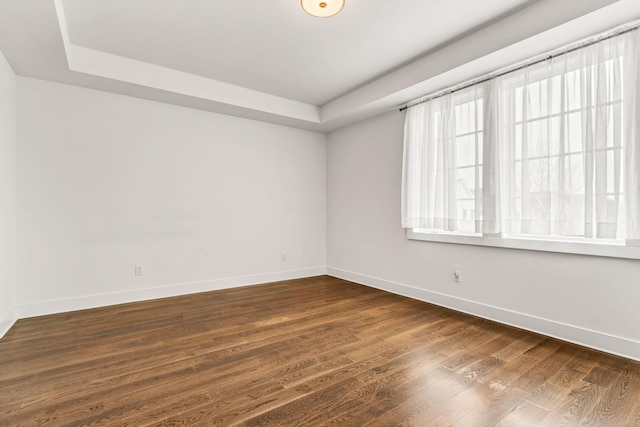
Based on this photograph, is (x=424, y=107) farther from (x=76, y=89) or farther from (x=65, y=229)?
(x=65, y=229)

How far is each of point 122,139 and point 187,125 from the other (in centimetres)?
80

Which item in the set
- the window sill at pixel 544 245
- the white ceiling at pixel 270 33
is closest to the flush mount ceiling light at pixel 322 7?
the white ceiling at pixel 270 33

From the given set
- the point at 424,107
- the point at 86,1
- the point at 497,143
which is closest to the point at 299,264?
the point at 424,107

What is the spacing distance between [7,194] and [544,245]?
16.4 feet

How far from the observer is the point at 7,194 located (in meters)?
2.86

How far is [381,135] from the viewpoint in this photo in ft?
14.4

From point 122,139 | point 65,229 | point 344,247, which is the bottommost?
point 344,247

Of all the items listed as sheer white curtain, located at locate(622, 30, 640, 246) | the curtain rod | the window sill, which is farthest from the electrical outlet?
the curtain rod

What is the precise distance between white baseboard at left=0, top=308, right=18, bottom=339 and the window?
4.29 metres

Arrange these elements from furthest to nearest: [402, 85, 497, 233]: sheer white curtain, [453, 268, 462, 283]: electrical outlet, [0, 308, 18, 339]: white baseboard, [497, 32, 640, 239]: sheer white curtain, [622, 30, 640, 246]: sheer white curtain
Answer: [453, 268, 462, 283]: electrical outlet < [402, 85, 497, 233]: sheer white curtain < [0, 308, 18, 339]: white baseboard < [497, 32, 640, 239]: sheer white curtain < [622, 30, 640, 246]: sheer white curtain

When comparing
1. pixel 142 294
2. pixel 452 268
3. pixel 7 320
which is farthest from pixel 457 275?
pixel 7 320

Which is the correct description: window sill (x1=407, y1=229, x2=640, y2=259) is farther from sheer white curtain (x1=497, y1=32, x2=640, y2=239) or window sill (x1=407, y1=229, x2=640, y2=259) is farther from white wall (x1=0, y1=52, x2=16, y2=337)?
white wall (x1=0, y1=52, x2=16, y2=337)

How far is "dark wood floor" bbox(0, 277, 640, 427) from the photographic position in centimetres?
163

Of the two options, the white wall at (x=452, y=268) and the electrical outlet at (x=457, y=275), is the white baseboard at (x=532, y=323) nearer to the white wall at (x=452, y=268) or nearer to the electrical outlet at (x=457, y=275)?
the white wall at (x=452, y=268)
